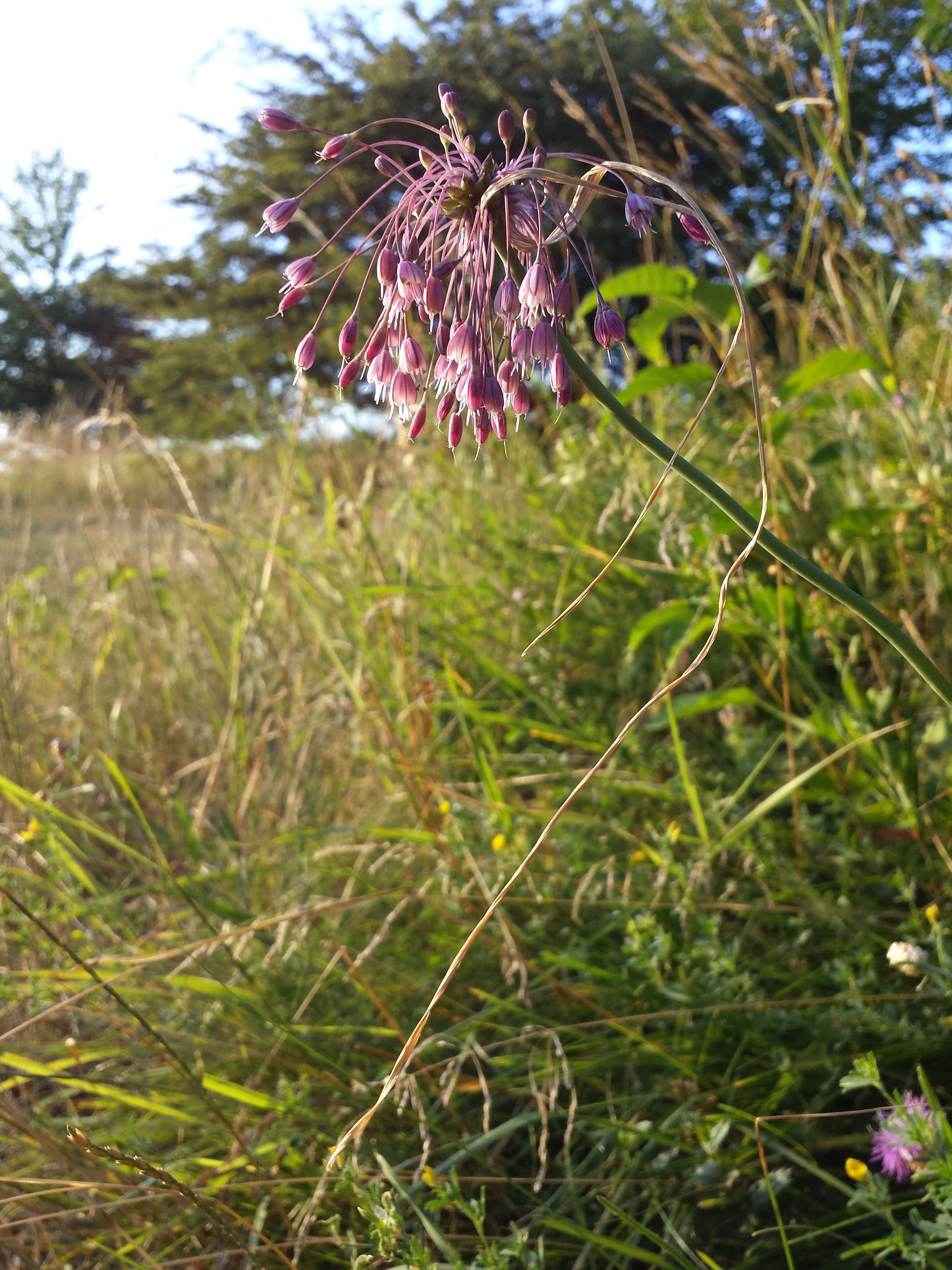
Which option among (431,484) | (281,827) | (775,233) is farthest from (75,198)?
(281,827)

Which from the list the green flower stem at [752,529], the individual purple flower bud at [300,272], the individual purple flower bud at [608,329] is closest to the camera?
the green flower stem at [752,529]

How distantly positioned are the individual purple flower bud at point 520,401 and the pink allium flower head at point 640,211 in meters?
0.19

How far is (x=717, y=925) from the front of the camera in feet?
4.75

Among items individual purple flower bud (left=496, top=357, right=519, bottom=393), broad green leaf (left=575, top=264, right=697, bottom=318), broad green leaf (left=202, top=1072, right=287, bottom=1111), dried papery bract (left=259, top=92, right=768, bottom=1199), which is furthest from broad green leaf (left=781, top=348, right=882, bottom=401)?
broad green leaf (left=202, top=1072, right=287, bottom=1111)

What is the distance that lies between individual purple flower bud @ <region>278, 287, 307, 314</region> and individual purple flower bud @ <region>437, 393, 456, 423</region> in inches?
6.6

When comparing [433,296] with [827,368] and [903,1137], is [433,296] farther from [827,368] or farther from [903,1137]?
[827,368]

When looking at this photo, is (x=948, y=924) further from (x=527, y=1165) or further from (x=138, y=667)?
(x=138, y=667)

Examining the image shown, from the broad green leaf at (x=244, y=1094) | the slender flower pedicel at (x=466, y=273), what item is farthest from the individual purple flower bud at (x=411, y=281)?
the broad green leaf at (x=244, y=1094)

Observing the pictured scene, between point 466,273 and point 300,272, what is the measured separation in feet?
0.57

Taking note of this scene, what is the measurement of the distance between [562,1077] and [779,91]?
27.7ft

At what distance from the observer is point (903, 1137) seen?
1026 millimetres

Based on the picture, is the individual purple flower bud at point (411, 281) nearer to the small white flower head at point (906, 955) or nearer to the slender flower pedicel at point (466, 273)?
the slender flower pedicel at point (466, 273)

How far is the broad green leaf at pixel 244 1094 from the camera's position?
138 cm

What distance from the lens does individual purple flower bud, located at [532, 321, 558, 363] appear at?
0.82 m
